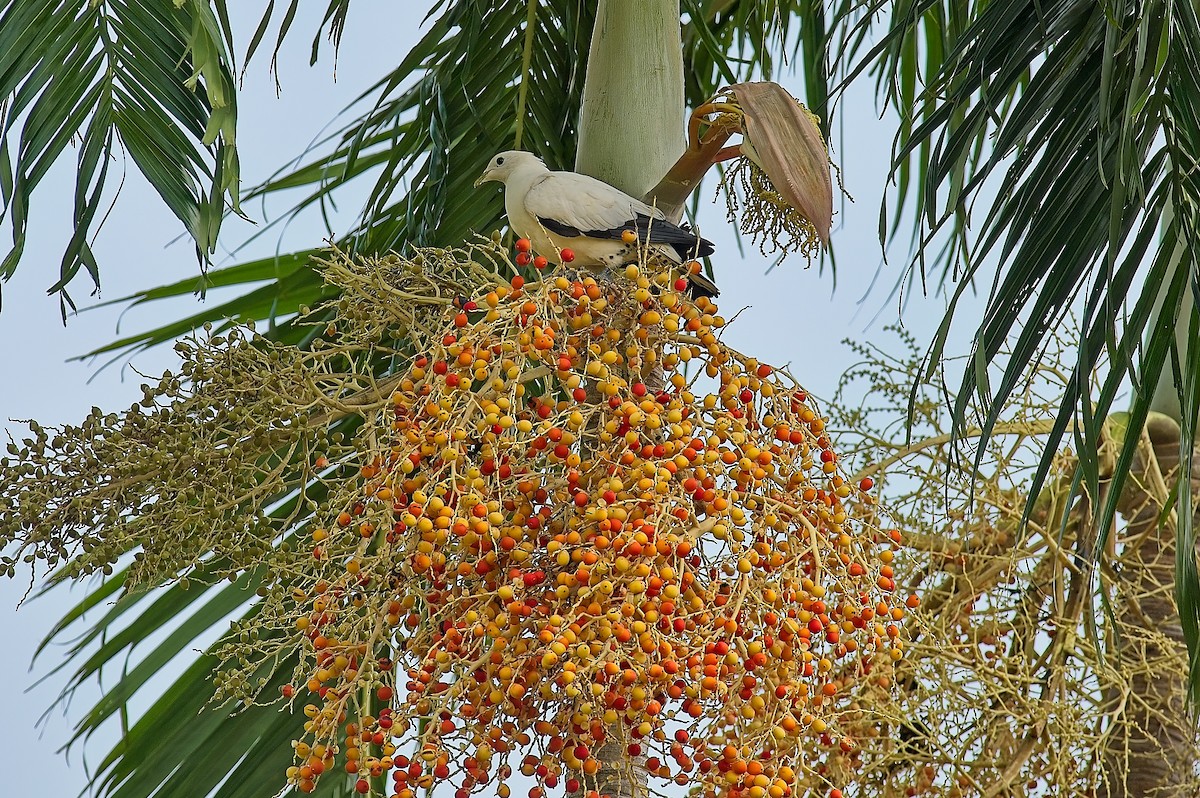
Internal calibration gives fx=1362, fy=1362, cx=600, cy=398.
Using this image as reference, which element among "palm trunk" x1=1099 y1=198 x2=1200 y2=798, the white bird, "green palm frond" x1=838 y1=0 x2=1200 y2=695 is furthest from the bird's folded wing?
"palm trunk" x1=1099 y1=198 x2=1200 y2=798

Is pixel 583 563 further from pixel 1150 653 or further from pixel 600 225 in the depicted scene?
pixel 1150 653

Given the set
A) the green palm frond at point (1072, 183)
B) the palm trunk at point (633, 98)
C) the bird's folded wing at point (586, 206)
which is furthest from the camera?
the palm trunk at point (633, 98)

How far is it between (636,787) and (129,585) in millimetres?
567

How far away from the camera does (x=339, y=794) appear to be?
67.7 inches

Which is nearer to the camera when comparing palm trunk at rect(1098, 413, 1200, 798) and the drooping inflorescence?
the drooping inflorescence

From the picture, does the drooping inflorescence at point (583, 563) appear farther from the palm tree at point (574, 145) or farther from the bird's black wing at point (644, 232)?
the palm tree at point (574, 145)

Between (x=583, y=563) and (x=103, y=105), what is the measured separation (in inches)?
32.4

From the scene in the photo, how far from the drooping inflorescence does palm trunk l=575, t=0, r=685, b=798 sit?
0.73 feet

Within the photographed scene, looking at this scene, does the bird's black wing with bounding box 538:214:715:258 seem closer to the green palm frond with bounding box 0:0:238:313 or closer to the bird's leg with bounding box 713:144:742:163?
the bird's leg with bounding box 713:144:742:163

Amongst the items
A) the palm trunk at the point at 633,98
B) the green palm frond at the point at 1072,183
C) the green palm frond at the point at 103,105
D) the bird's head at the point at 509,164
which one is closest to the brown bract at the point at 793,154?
the green palm frond at the point at 1072,183

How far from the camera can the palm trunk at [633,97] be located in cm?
156

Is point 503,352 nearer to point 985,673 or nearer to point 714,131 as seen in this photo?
point 714,131

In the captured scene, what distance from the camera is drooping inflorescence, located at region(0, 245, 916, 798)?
3.86 feet

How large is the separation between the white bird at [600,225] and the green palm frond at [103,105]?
1.08 ft
